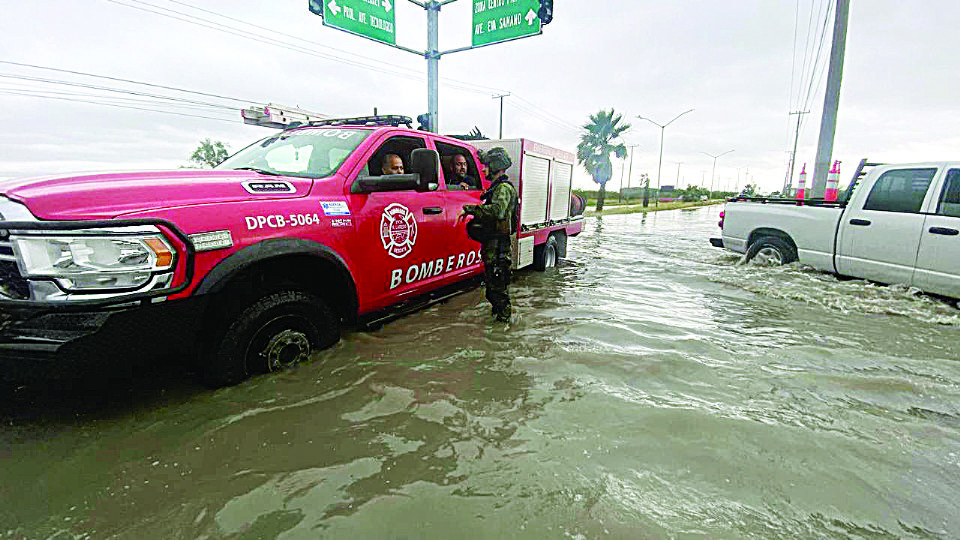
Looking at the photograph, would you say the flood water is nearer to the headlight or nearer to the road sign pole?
the headlight

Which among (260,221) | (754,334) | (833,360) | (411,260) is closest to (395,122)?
(411,260)

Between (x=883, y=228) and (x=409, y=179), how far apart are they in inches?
237

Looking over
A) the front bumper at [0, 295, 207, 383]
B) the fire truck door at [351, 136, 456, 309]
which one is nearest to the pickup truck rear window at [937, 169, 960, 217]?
the fire truck door at [351, 136, 456, 309]

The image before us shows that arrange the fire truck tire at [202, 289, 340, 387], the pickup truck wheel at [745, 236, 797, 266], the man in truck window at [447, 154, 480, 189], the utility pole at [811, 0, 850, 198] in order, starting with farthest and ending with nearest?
the utility pole at [811, 0, 850, 198], the pickup truck wheel at [745, 236, 797, 266], the man in truck window at [447, 154, 480, 189], the fire truck tire at [202, 289, 340, 387]

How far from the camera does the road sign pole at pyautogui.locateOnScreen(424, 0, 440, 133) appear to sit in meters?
11.9

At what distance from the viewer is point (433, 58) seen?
12.1 meters

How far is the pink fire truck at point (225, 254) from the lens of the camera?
1.91 m

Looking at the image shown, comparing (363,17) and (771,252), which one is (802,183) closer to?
(771,252)

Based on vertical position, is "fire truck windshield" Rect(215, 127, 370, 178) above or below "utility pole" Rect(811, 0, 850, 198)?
below

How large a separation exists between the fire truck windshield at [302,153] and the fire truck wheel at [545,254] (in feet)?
12.7

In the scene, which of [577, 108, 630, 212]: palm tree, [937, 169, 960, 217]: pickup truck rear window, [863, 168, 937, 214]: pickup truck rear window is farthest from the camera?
[577, 108, 630, 212]: palm tree

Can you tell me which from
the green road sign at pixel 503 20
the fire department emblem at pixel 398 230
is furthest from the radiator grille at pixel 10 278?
the green road sign at pixel 503 20

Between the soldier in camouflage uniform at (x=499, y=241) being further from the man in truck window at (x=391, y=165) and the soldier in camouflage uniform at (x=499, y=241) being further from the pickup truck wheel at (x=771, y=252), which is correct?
the pickup truck wheel at (x=771, y=252)

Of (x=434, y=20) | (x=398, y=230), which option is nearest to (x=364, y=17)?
(x=434, y=20)
